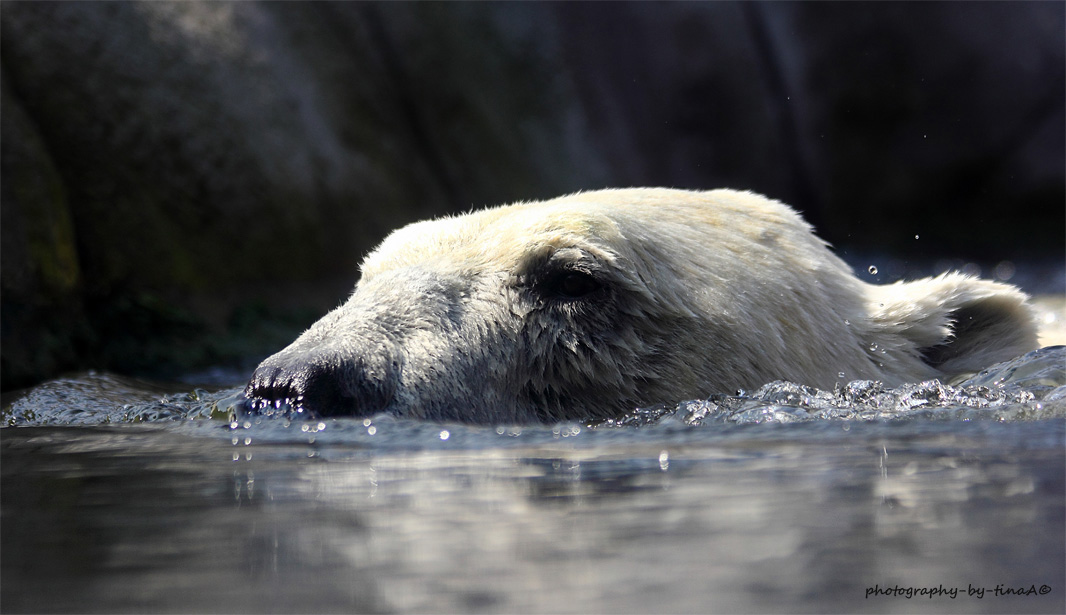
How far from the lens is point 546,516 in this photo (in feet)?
5.32

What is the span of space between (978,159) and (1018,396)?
25.0 ft

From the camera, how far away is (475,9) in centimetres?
855

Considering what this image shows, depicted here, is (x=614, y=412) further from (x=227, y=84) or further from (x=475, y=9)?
(x=475, y=9)

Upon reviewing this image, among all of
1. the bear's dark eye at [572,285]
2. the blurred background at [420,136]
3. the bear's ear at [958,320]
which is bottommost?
the bear's ear at [958,320]

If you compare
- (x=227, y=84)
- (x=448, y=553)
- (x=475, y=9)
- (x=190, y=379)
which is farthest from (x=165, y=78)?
(x=448, y=553)

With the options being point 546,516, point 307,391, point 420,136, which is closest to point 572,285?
point 307,391

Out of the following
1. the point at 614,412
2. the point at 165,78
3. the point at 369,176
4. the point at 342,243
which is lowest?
the point at 614,412

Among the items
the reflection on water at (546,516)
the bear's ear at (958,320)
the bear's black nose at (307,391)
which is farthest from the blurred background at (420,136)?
the bear's ear at (958,320)

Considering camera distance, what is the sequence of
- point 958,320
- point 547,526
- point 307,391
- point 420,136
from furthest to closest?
point 420,136
point 958,320
point 307,391
point 547,526

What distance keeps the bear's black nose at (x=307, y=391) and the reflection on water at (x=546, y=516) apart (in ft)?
0.16

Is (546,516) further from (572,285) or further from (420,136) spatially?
(420,136)

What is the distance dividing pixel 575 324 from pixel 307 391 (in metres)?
0.82

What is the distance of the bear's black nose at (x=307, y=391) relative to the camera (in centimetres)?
256

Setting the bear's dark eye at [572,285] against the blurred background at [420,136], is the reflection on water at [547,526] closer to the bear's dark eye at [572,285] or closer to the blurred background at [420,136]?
the bear's dark eye at [572,285]
